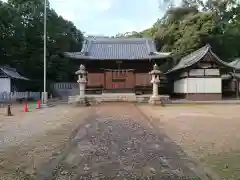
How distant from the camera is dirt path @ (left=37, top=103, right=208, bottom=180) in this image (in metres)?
5.04

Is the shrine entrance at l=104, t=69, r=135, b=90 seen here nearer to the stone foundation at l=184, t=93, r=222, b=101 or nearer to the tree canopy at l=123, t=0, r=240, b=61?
the stone foundation at l=184, t=93, r=222, b=101

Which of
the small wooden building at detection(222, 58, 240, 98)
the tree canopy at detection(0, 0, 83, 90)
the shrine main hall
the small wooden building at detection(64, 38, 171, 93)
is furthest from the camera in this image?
the small wooden building at detection(222, 58, 240, 98)

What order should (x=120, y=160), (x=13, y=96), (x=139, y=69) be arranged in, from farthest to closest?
(x=139, y=69), (x=13, y=96), (x=120, y=160)

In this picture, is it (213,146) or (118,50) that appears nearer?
(213,146)

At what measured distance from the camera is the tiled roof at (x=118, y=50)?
31.1 metres

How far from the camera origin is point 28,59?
1407 inches

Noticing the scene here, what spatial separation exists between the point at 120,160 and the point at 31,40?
33460 mm

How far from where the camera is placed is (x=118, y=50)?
112 ft

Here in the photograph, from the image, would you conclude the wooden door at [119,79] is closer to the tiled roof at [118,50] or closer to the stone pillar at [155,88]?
the tiled roof at [118,50]

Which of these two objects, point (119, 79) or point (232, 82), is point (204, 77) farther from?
point (232, 82)

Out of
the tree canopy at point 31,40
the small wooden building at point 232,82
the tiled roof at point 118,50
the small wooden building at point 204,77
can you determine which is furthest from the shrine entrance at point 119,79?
the small wooden building at point 232,82

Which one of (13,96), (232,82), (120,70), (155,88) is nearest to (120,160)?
(155,88)

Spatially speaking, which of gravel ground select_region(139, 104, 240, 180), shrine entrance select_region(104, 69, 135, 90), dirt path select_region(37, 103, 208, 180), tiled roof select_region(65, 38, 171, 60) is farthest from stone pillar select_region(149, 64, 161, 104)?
dirt path select_region(37, 103, 208, 180)

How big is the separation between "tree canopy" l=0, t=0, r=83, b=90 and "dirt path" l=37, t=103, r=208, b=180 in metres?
27.0
